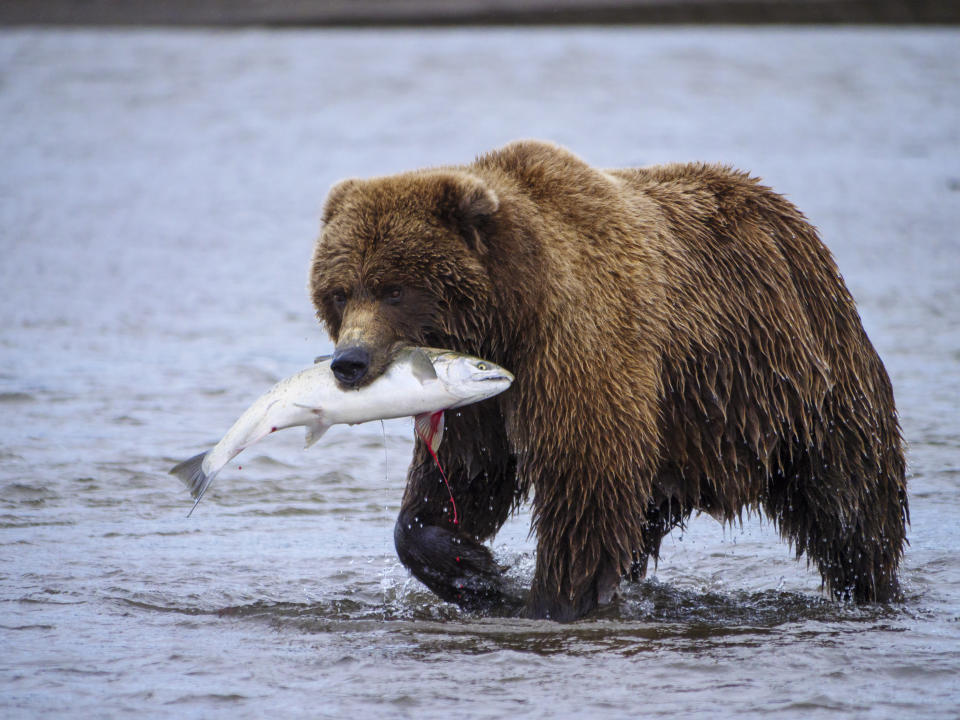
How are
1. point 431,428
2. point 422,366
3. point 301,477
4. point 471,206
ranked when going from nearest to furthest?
point 422,366
point 471,206
point 431,428
point 301,477

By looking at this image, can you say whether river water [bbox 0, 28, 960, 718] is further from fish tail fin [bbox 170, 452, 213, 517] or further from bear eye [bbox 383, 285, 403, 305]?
bear eye [bbox 383, 285, 403, 305]

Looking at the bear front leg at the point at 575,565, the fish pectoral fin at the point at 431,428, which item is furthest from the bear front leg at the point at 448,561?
the fish pectoral fin at the point at 431,428

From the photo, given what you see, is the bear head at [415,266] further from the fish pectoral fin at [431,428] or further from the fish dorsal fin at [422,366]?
the fish pectoral fin at [431,428]

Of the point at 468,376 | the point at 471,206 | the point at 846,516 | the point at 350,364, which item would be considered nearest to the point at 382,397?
the point at 350,364

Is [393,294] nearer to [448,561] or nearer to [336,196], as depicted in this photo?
[336,196]

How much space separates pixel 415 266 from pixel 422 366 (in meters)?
0.41

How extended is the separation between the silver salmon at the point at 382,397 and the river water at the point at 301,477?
2.57 feet

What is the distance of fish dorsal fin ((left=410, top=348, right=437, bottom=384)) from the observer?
4.79 m

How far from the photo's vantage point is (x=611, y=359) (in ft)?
17.0

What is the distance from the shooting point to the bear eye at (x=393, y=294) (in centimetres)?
502

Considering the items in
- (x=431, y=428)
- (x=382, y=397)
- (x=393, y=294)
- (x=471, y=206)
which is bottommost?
(x=431, y=428)

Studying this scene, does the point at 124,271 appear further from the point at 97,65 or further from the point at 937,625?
the point at 97,65

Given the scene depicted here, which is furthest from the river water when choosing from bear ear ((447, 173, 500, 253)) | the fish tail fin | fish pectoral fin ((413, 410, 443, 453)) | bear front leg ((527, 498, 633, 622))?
bear ear ((447, 173, 500, 253))

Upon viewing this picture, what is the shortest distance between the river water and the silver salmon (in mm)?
784
